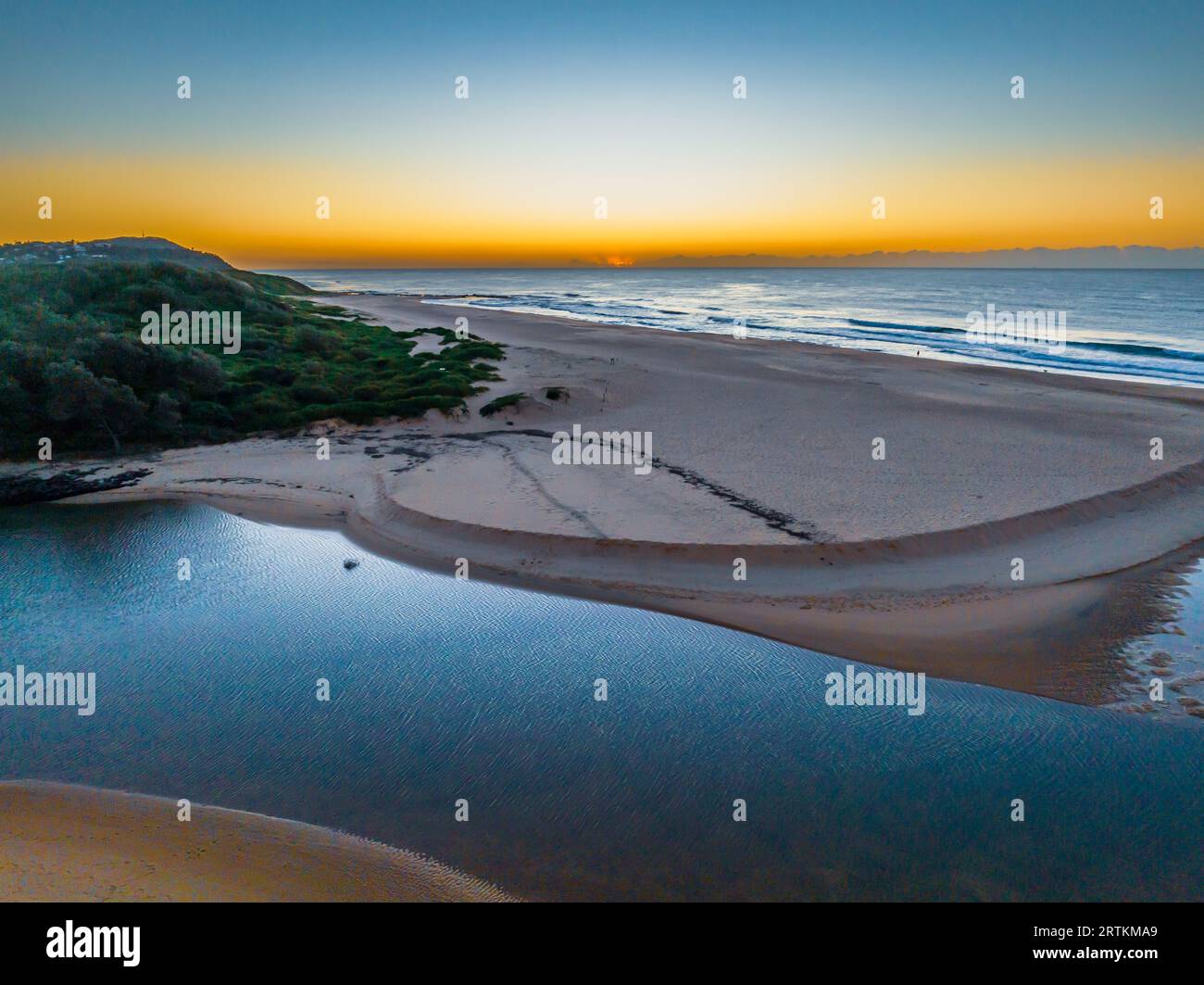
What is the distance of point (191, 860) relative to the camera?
624cm

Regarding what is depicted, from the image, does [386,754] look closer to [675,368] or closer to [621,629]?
[621,629]

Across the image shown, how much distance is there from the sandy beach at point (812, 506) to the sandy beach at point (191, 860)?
20.3 ft

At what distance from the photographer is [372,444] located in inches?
829

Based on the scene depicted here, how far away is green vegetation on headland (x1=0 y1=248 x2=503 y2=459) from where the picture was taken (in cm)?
2086

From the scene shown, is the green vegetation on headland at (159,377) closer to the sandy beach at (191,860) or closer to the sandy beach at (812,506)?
the sandy beach at (812,506)

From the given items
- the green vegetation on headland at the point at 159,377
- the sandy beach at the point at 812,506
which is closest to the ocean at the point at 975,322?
the sandy beach at the point at 812,506

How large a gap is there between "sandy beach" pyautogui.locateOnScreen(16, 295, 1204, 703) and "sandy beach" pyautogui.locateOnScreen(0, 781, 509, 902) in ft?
20.3

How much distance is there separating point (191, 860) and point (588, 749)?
149 inches

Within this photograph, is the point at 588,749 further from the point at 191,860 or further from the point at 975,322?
the point at 975,322

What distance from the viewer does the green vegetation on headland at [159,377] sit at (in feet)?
68.4
